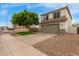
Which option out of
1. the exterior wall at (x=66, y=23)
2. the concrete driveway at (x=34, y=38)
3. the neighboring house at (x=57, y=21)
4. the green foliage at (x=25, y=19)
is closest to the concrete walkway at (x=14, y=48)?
the concrete driveway at (x=34, y=38)

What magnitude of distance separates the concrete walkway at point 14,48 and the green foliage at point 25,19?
0.35m

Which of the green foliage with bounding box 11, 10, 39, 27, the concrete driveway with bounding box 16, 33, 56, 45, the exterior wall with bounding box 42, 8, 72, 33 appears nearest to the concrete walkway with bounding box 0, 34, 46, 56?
the concrete driveway with bounding box 16, 33, 56, 45

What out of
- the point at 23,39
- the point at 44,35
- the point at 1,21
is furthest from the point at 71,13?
the point at 1,21

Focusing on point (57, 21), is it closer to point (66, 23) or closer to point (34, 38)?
point (66, 23)

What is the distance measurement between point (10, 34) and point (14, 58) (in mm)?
539

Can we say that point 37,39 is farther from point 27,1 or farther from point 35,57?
point 27,1

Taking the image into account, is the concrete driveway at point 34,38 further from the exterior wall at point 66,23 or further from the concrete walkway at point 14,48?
the exterior wall at point 66,23

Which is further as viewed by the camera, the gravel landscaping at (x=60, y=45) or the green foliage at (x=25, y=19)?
the green foliage at (x=25, y=19)

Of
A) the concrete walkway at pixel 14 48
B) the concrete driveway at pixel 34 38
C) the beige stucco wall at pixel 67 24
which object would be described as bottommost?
the concrete walkway at pixel 14 48

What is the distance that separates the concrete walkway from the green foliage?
13.9 inches

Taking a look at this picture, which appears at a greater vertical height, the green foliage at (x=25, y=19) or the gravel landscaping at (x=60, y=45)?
the green foliage at (x=25, y=19)

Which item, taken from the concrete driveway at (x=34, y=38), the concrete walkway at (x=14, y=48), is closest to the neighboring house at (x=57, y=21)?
the concrete driveway at (x=34, y=38)

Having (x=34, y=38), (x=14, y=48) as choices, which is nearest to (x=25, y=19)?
(x=34, y=38)

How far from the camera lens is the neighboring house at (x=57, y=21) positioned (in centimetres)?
368
